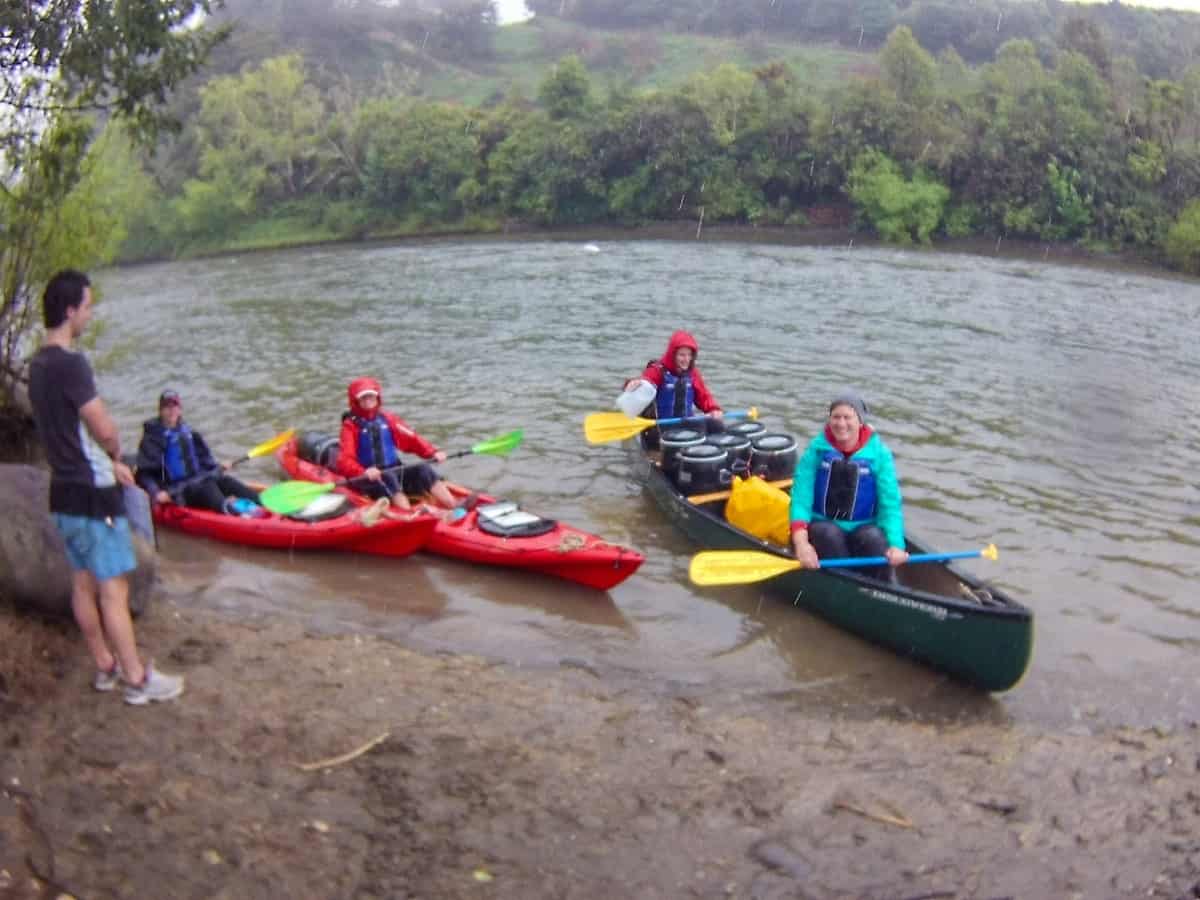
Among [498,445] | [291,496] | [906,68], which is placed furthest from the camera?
[906,68]

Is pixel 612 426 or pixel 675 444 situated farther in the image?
pixel 612 426

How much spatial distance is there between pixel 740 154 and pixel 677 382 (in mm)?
26420

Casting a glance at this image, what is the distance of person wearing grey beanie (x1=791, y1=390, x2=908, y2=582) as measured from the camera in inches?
253

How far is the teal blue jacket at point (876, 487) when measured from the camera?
645cm

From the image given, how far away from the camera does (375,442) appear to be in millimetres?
8609

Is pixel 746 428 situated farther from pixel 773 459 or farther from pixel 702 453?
pixel 702 453

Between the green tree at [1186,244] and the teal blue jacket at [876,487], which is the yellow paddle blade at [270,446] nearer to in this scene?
the teal blue jacket at [876,487]

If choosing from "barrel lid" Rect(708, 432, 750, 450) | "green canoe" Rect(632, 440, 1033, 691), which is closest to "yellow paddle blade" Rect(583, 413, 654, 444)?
"barrel lid" Rect(708, 432, 750, 450)

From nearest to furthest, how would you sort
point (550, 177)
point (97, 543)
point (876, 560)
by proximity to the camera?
point (97, 543) < point (876, 560) < point (550, 177)

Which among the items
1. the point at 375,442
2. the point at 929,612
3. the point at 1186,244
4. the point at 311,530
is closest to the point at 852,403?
the point at 929,612

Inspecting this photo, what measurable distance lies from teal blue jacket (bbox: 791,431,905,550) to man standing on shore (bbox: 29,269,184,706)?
3735mm

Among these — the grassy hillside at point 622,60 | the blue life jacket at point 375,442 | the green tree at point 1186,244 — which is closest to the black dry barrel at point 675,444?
the blue life jacket at point 375,442

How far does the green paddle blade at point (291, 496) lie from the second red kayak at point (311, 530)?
0.17 m

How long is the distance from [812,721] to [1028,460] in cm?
628
